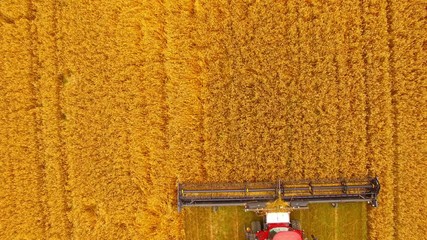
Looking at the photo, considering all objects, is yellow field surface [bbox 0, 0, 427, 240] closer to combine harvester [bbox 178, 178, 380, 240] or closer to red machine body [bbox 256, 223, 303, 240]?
combine harvester [bbox 178, 178, 380, 240]

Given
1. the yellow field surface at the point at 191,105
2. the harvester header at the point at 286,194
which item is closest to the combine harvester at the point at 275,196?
the harvester header at the point at 286,194

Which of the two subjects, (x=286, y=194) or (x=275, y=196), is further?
(x=286, y=194)

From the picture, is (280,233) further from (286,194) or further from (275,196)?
(286,194)

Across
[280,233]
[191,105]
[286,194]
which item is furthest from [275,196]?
[191,105]

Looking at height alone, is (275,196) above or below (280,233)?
above

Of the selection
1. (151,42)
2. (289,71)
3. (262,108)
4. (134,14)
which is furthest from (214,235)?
(134,14)

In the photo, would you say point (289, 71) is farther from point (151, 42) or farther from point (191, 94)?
point (151, 42)
